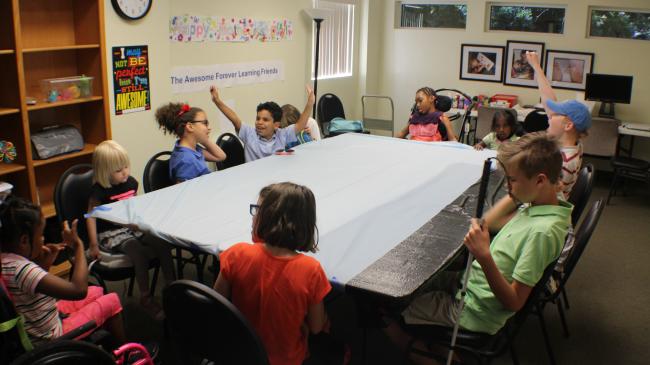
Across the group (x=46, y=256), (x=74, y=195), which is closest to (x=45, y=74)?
(x=74, y=195)

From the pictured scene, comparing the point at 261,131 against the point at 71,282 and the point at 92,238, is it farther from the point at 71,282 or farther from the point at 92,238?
the point at 71,282

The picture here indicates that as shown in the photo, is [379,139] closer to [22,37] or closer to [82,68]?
[82,68]

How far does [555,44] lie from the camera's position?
22.2 ft

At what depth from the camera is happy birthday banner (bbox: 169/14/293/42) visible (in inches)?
185

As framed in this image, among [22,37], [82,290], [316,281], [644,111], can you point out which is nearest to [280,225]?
[316,281]

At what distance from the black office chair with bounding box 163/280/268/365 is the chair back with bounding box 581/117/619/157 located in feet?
17.0

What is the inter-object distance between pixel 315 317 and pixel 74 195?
165 centimetres

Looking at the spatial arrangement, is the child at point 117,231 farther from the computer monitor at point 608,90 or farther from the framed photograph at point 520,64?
the framed photograph at point 520,64

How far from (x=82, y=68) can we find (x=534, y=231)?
130 inches

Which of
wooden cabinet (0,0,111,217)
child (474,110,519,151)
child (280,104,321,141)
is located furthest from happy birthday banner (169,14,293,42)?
child (474,110,519,151)

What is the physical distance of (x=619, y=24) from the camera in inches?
253

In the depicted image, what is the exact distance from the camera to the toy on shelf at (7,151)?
11.2 ft

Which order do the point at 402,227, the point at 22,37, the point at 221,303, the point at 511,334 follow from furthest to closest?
the point at 22,37 < the point at 402,227 < the point at 511,334 < the point at 221,303

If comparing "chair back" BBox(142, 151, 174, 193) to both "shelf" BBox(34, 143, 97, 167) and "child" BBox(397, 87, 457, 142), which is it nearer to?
"shelf" BBox(34, 143, 97, 167)
